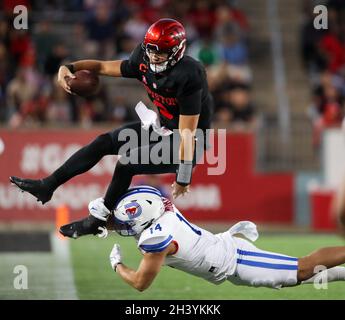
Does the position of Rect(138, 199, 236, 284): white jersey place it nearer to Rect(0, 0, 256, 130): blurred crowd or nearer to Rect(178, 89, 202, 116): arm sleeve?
Rect(178, 89, 202, 116): arm sleeve

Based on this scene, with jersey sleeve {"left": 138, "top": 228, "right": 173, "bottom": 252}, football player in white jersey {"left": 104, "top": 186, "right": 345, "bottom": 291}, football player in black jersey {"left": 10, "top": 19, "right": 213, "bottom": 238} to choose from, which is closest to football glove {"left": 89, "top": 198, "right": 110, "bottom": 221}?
football player in black jersey {"left": 10, "top": 19, "right": 213, "bottom": 238}

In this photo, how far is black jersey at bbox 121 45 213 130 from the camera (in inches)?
311

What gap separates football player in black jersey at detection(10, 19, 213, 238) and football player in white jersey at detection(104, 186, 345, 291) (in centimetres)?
53

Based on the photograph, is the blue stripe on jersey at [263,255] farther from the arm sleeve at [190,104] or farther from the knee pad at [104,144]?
the knee pad at [104,144]

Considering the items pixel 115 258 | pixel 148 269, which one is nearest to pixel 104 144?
pixel 115 258

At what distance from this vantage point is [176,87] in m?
7.95

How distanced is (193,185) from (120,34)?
301cm

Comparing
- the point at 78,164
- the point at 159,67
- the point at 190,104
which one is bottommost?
the point at 78,164

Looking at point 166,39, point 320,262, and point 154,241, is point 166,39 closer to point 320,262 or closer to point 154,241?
point 154,241

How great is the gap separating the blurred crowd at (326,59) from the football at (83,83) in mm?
7822

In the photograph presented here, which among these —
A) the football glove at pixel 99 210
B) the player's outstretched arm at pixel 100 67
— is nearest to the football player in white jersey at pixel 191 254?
the football glove at pixel 99 210

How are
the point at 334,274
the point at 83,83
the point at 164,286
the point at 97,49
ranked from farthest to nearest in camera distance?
the point at 97,49 → the point at 164,286 → the point at 83,83 → the point at 334,274

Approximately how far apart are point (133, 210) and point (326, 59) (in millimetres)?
10545

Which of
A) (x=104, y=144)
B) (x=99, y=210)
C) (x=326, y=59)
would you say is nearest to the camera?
(x=99, y=210)
